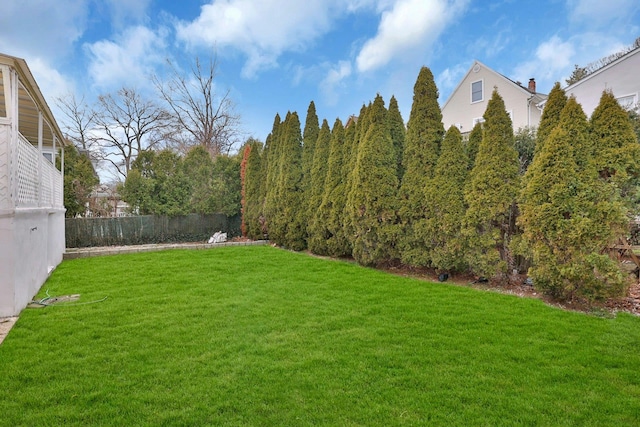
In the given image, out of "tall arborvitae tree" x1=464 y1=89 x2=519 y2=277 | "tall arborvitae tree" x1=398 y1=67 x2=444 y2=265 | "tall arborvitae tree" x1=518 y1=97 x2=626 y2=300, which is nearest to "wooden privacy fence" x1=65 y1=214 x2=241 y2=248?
"tall arborvitae tree" x1=398 y1=67 x2=444 y2=265

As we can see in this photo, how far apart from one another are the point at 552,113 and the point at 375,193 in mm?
3161

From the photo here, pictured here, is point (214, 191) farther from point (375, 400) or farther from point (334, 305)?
point (375, 400)

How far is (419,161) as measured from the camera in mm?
6633

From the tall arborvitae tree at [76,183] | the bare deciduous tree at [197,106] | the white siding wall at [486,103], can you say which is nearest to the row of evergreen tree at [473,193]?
the tall arborvitae tree at [76,183]

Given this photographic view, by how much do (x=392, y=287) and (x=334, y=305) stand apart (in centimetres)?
133

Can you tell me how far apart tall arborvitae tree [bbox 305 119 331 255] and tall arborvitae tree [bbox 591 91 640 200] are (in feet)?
18.9

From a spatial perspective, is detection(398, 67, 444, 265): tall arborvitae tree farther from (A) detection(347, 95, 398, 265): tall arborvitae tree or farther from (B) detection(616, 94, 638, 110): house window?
(B) detection(616, 94, 638, 110): house window

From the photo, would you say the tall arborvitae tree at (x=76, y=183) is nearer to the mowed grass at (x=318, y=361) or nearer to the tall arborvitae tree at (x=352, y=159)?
the mowed grass at (x=318, y=361)

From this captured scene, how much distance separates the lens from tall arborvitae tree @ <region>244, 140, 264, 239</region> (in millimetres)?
12180

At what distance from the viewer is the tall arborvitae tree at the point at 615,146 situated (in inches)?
170

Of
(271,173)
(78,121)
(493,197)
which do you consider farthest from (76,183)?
(78,121)

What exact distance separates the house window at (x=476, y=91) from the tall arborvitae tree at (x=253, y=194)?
1133 centimetres

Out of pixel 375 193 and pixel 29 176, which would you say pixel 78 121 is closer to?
pixel 29 176

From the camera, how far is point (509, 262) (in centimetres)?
564
